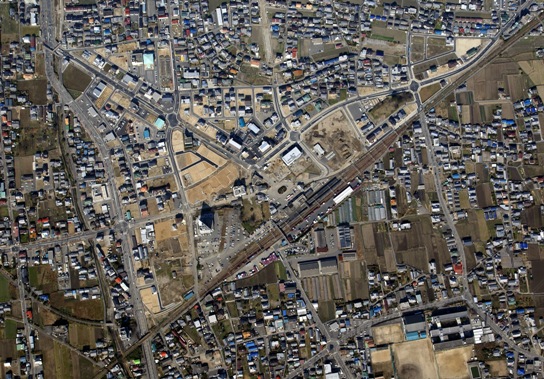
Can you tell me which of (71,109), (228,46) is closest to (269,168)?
(228,46)

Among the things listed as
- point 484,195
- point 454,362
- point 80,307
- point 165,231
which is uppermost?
point 165,231

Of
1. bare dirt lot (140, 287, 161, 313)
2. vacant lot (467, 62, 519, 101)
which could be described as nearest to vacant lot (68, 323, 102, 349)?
bare dirt lot (140, 287, 161, 313)

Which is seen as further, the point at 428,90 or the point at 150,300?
the point at 428,90

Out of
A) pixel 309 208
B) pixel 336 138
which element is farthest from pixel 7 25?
pixel 309 208

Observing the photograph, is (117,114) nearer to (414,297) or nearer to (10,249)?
(10,249)

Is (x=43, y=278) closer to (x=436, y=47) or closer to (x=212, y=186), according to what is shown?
(x=212, y=186)

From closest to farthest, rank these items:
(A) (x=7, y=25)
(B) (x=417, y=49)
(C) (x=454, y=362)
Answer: (C) (x=454, y=362) < (B) (x=417, y=49) < (A) (x=7, y=25)
